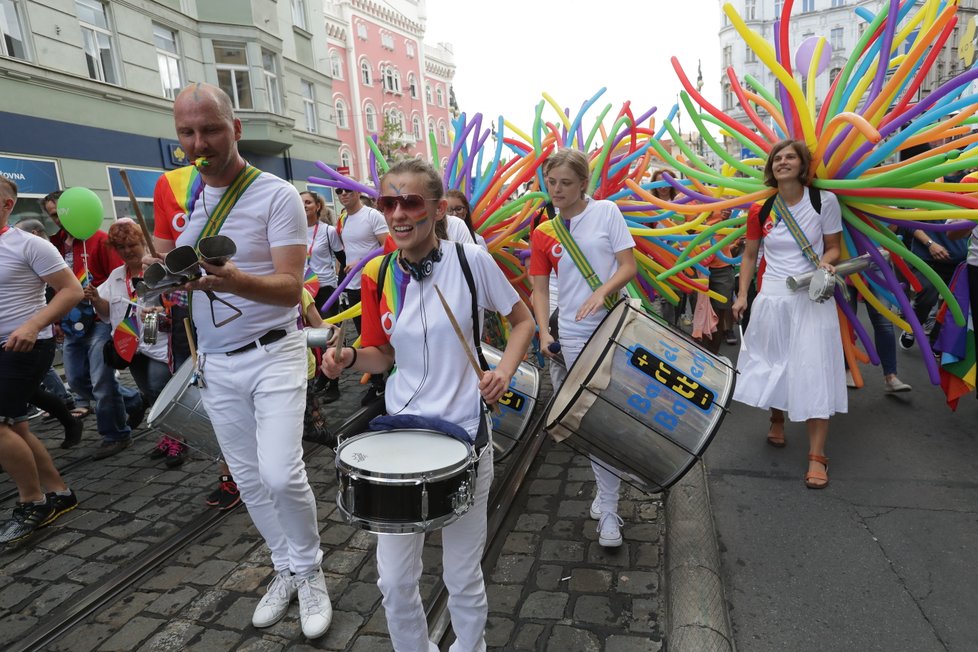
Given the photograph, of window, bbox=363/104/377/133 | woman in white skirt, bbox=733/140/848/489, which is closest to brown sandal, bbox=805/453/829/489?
woman in white skirt, bbox=733/140/848/489

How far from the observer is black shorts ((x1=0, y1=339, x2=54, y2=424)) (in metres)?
3.40

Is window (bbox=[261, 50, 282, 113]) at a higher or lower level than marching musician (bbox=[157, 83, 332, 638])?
higher

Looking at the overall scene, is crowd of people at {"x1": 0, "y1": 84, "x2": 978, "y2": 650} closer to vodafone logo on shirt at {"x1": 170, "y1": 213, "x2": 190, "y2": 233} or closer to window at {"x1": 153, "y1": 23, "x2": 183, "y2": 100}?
vodafone logo on shirt at {"x1": 170, "y1": 213, "x2": 190, "y2": 233}

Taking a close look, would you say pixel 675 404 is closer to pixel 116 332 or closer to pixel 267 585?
pixel 267 585

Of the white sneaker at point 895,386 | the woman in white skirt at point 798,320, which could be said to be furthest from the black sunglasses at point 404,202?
the white sneaker at point 895,386

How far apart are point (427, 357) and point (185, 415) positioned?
1.70 meters

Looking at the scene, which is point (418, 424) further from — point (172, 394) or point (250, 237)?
point (172, 394)

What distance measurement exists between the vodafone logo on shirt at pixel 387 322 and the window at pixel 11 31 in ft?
38.8

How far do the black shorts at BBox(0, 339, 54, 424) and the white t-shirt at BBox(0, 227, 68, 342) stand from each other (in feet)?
0.45

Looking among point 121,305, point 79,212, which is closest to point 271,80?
point 79,212

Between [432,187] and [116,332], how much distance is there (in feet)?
10.6

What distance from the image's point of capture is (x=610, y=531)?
2934mm

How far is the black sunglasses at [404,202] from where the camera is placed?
194 cm

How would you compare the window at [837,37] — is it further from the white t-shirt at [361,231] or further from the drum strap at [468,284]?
the drum strap at [468,284]
